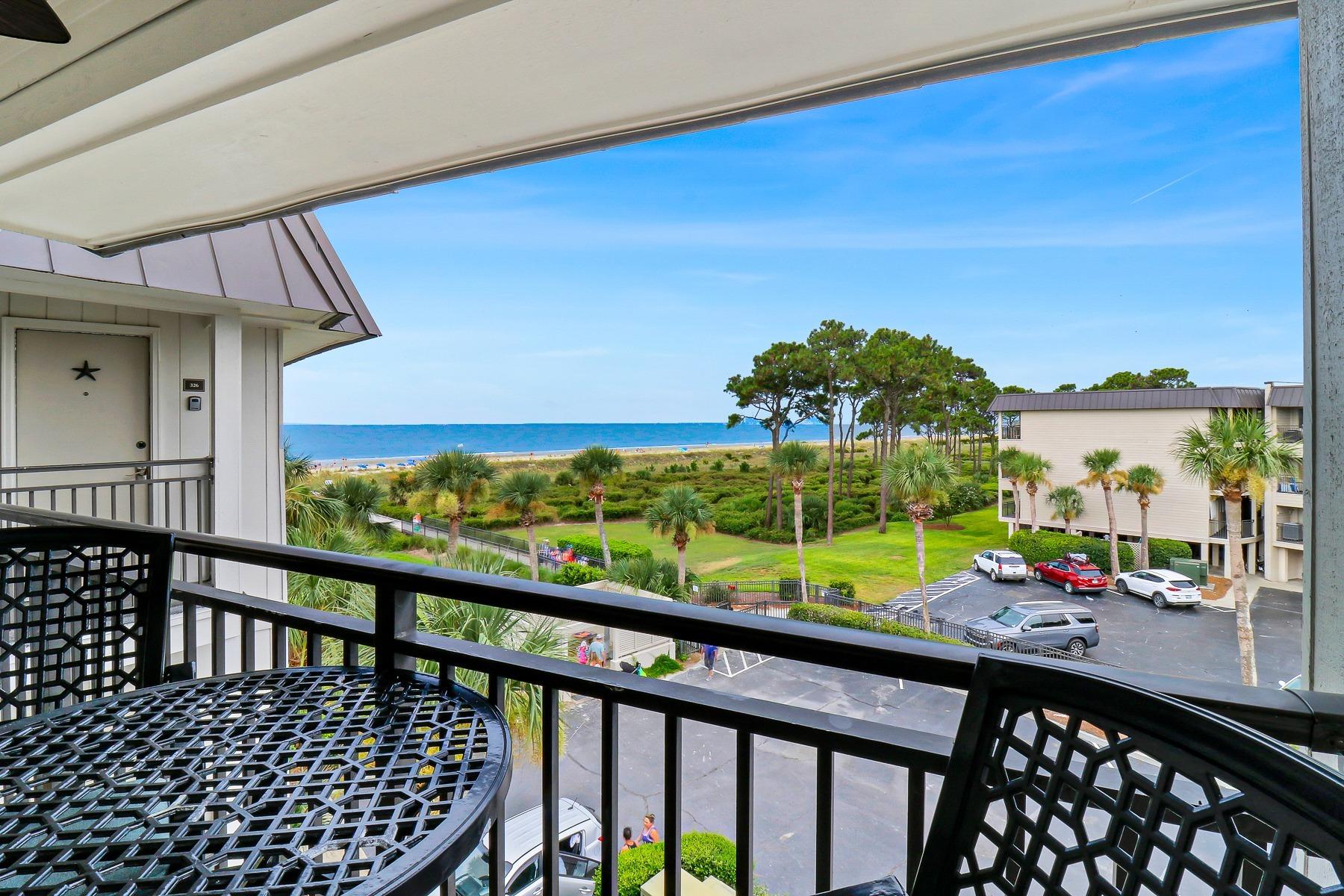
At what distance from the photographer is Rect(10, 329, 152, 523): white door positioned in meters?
3.87

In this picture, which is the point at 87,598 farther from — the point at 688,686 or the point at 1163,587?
the point at 1163,587

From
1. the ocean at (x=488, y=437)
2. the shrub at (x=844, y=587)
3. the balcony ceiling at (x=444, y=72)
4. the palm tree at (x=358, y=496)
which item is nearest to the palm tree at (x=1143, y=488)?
the shrub at (x=844, y=587)

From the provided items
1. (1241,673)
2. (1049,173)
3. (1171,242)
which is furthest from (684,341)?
(1241,673)

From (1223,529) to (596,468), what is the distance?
45.6ft

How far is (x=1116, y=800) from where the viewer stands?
1.48 ft

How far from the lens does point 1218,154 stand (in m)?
17.8

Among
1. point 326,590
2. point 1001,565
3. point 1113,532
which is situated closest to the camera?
point 326,590

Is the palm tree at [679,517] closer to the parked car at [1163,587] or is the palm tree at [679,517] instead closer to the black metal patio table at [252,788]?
the parked car at [1163,587]

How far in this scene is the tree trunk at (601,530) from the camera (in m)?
19.0

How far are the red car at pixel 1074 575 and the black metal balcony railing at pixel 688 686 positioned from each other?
41.1ft

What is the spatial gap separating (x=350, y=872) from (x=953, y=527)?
1803 cm

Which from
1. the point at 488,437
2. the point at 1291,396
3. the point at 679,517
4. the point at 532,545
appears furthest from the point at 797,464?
the point at 488,437

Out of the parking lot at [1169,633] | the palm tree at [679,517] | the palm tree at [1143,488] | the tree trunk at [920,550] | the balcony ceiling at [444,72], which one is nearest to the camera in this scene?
the balcony ceiling at [444,72]

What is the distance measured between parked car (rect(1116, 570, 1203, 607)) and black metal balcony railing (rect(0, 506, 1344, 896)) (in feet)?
36.5
